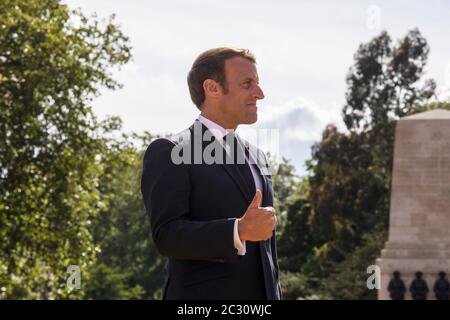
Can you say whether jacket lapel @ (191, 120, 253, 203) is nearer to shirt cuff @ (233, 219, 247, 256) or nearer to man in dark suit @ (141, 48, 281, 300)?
man in dark suit @ (141, 48, 281, 300)

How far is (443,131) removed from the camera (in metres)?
21.6

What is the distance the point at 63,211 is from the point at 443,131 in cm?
935

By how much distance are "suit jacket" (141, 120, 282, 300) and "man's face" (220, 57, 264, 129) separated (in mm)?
216

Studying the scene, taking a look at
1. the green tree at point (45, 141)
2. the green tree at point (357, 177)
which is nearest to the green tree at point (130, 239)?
the green tree at point (357, 177)

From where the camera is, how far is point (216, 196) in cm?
435

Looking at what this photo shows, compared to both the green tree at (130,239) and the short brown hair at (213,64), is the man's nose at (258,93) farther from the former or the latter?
the green tree at (130,239)

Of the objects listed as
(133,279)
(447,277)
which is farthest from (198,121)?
(133,279)

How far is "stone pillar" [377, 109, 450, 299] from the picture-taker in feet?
70.8

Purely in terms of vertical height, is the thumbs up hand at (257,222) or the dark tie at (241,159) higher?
the dark tie at (241,159)

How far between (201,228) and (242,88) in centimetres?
64

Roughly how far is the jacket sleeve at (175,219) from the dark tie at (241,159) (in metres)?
0.23

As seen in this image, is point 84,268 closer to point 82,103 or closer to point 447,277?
point 82,103

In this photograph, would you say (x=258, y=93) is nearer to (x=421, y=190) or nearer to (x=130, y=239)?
(x=421, y=190)

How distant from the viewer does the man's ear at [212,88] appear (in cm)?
453
